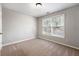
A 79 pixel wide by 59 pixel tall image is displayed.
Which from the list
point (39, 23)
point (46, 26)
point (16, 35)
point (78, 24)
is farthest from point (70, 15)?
point (16, 35)

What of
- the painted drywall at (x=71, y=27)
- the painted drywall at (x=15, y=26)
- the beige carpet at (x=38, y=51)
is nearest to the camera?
the beige carpet at (x=38, y=51)

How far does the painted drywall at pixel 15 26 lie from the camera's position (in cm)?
358

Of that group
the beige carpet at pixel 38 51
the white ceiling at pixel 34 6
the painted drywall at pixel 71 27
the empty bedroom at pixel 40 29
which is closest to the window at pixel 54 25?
the empty bedroom at pixel 40 29

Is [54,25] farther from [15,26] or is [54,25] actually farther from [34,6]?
[15,26]

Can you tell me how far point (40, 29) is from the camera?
5.73 metres

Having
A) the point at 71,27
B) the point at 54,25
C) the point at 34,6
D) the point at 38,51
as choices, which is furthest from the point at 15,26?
the point at 71,27

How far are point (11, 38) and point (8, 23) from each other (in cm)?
92

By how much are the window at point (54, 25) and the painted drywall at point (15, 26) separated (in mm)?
1118

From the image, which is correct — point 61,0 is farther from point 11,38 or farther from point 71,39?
point 11,38

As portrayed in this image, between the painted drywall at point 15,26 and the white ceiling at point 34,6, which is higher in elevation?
the white ceiling at point 34,6

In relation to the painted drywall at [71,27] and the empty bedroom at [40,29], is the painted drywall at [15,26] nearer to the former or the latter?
the empty bedroom at [40,29]

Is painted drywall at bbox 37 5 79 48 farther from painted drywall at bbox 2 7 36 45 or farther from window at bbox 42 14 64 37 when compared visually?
painted drywall at bbox 2 7 36 45

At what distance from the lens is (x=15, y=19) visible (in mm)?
4082

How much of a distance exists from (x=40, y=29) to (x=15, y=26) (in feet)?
7.56
